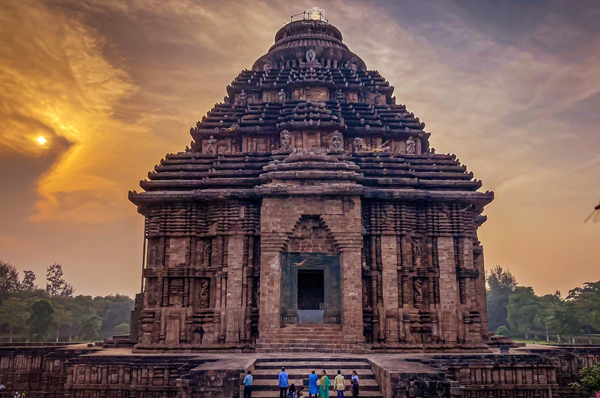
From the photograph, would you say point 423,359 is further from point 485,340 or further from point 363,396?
point 485,340

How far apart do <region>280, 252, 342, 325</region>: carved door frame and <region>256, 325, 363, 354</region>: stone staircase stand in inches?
19.8

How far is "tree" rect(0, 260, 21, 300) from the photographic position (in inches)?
2379

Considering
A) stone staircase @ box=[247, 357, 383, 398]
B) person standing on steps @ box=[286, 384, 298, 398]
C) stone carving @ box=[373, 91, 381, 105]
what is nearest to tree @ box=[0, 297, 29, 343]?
stone carving @ box=[373, 91, 381, 105]

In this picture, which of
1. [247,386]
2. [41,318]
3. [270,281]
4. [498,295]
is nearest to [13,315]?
[41,318]

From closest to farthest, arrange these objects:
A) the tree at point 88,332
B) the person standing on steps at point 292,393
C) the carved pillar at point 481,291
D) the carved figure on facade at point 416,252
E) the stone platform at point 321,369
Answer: the person standing on steps at point 292,393, the stone platform at point 321,369, the carved figure on facade at point 416,252, the carved pillar at point 481,291, the tree at point 88,332

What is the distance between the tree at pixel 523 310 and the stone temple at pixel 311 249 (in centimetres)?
4193

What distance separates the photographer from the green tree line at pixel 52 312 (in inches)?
1820

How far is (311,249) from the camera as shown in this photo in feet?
65.0

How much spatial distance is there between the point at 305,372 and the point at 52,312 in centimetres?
3849

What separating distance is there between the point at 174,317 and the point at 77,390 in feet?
13.6

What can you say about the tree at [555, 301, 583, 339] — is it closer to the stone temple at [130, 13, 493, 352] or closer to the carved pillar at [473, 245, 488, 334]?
the carved pillar at [473, 245, 488, 334]

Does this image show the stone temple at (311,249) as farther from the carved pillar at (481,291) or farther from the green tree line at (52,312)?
the green tree line at (52,312)

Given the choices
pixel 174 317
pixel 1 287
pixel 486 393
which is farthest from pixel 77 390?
pixel 1 287

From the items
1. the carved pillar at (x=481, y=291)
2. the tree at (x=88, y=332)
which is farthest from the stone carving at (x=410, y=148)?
the tree at (x=88, y=332)
